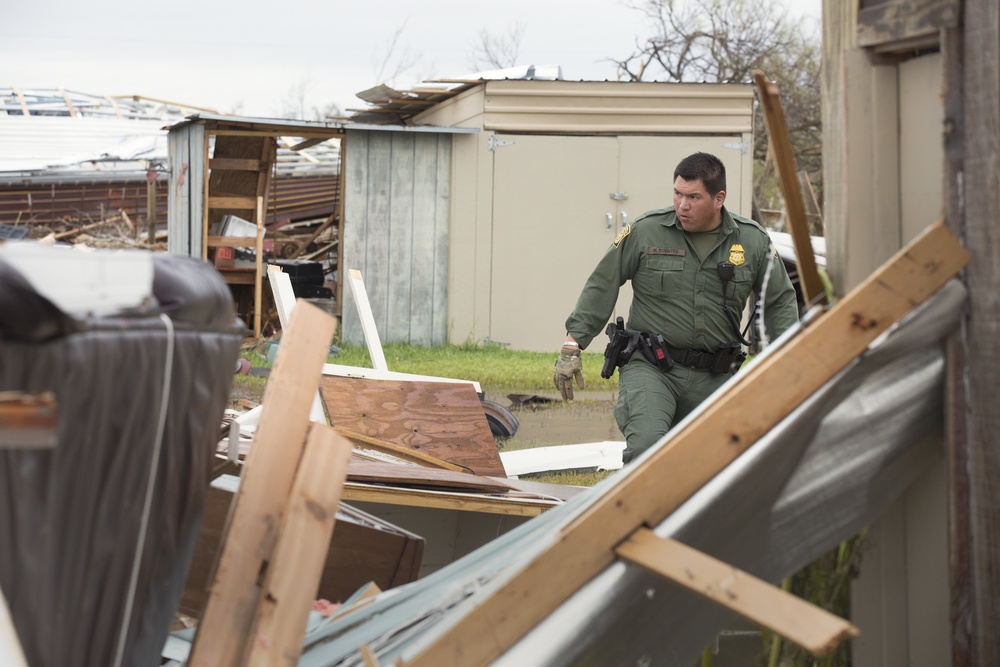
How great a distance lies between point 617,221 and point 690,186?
8152 millimetres

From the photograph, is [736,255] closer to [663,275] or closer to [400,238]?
[663,275]

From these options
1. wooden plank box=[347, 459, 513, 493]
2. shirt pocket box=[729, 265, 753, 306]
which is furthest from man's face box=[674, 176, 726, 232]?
wooden plank box=[347, 459, 513, 493]

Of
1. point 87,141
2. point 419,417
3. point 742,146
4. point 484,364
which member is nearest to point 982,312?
point 419,417

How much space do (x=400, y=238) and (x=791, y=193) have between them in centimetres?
1127

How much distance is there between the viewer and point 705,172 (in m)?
5.01

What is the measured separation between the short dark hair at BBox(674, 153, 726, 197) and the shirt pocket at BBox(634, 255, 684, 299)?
1.21 ft

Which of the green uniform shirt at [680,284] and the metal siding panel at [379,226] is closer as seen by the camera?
the green uniform shirt at [680,284]

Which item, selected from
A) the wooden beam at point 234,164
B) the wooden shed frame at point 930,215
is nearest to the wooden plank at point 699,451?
the wooden shed frame at point 930,215

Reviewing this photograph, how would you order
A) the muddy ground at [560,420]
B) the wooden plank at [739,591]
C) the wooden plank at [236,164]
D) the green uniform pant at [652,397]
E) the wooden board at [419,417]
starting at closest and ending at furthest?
the wooden plank at [739,591]
the green uniform pant at [652,397]
the wooden board at [419,417]
the muddy ground at [560,420]
the wooden plank at [236,164]

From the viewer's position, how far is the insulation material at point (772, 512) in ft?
5.95

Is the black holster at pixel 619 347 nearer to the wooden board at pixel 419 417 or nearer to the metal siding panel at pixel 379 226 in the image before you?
the wooden board at pixel 419 417

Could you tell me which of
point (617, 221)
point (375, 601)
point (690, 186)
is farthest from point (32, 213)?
point (375, 601)

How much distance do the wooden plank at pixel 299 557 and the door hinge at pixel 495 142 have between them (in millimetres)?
11120

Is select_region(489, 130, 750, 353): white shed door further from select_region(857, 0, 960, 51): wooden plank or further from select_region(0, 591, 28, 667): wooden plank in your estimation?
select_region(0, 591, 28, 667): wooden plank
